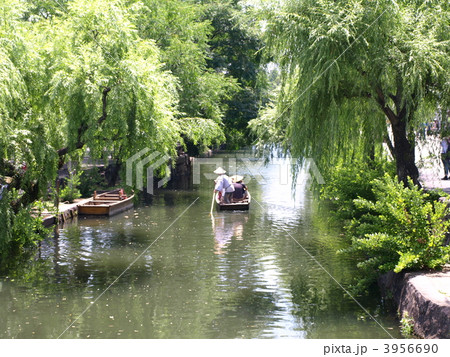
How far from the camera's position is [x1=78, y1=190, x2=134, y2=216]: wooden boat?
2117 centimetres

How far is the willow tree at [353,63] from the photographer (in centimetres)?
1141

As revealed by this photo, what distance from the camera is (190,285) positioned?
11961 millimetres

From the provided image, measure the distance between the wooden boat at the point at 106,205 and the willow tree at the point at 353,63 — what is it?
10404 mm

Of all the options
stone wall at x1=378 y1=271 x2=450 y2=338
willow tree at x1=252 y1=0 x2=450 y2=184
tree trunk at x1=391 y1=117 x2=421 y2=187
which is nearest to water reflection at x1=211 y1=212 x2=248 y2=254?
willow tree at x1=252 y1=0 x2=450 y2=184

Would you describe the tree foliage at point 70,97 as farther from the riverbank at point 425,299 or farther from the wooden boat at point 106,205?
the wooden boat at point 106,205

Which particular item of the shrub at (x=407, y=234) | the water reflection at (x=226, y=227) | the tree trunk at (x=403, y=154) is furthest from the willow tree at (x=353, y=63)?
the water reflection at (x=226, y=227)

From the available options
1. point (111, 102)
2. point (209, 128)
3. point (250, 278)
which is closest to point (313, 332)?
point (250, 278)

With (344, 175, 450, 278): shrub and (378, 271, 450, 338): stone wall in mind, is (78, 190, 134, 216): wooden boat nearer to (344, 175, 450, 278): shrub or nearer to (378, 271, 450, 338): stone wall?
(344, 175, 450, 278): shrub

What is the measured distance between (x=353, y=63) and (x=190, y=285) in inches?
209

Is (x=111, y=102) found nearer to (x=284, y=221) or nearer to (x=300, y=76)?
(x=300, y=76)

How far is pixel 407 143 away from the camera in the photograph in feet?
42.3

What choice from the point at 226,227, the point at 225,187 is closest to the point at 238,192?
the point at 225,187

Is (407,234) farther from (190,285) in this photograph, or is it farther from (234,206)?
(234,206)

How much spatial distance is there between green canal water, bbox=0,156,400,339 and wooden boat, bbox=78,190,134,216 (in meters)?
1.03
